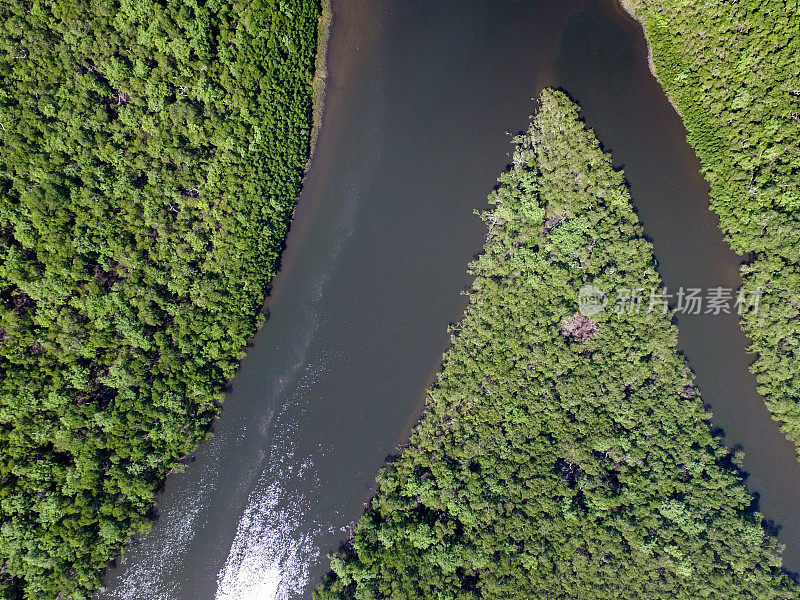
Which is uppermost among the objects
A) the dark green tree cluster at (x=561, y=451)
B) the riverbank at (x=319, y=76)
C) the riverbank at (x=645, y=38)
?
the riverbank at (x=645, y=38)

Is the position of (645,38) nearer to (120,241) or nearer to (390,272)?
(390,272)

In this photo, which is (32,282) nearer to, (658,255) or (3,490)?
(3,490)

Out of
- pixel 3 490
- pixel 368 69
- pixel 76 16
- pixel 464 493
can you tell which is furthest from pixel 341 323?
pixel 76 16

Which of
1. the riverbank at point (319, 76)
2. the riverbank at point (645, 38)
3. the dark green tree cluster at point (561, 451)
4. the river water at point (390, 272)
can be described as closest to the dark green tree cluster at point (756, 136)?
the riverbank at point (645, 38)

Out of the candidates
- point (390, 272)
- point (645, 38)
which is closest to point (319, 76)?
point (390, 272)

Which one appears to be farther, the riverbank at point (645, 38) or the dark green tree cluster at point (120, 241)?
the riverbank at point (645, 38)

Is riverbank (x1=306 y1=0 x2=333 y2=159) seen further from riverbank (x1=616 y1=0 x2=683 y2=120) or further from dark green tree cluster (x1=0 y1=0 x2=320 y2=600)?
riverbank (x1=616 y1=0 x2=683 y2=120)

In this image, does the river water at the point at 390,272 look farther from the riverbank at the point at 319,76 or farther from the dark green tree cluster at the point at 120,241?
the dark green tree cluster at the point at 120,241
